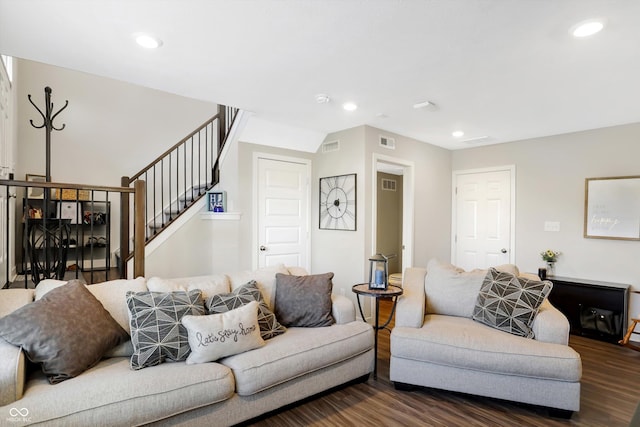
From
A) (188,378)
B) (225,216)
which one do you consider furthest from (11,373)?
(225,216)

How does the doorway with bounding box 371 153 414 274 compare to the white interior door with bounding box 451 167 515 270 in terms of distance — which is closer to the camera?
the white interior door with bounding box 451 167 515 270

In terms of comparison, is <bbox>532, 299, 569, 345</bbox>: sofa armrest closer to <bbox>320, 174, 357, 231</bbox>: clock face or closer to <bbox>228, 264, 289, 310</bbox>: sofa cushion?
<bbox>228, 264, 289, 310</bbox>: sofa cushion

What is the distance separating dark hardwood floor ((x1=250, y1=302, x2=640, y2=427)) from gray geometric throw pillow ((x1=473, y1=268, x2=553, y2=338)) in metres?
0.55

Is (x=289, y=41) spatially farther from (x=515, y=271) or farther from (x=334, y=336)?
(x=515, y=271)

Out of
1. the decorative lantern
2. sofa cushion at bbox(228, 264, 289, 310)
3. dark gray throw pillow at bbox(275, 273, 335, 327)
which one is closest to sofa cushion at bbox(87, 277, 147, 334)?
sofa cushion at bbox(228, 264, 289, 310)

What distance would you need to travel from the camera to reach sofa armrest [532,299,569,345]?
2.37 metres

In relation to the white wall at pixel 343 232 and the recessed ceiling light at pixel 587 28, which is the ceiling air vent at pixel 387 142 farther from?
the recessed ceiling light at pixel 587 28

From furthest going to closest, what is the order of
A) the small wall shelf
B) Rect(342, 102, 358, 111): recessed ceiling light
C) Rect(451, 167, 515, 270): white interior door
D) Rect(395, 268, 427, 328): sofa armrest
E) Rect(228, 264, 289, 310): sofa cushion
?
Rect(451, 167, 515, 270): white interior door
the small wall shelf
Rect(342, 102, 358, 111): recessed ceiling light
Rect(228, 264, 289, 310): sofa cushion
Rect(395, 268, 427, 328): sofa armrest

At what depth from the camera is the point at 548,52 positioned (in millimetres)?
2258

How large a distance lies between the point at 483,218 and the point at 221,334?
4.39 metres

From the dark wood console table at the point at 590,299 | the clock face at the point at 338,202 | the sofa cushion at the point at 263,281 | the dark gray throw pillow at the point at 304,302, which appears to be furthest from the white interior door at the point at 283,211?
the dark wood console table at the point at 590,299

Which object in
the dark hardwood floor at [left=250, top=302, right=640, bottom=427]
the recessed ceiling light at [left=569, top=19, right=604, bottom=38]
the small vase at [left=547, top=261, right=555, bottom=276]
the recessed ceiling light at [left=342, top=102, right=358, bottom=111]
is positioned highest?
the recessed ceiling light at [left=342, top=102, right=358, bottom=111]

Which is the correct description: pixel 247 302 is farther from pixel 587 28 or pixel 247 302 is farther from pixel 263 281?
pixel 587 28

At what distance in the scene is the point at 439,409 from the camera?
2393mm
